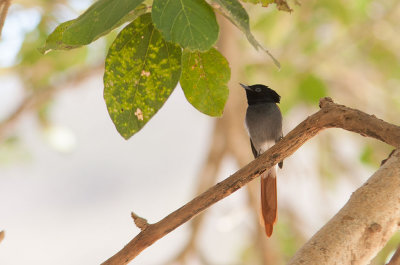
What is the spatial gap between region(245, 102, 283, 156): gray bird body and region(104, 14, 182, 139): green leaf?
3.05 feet

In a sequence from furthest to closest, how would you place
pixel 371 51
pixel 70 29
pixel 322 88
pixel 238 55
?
pixel 371 51, pixel 238 55, pixel 322 88, pixel 70 29

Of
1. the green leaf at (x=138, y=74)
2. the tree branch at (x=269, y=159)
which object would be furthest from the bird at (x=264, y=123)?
the green leaf at (x=138, y=74)

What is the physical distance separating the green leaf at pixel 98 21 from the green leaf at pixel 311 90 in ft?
6.11

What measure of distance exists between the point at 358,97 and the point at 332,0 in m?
0.80

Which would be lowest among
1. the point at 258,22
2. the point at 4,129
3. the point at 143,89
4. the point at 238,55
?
the point at 143,89

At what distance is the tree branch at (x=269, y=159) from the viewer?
3.78 ft

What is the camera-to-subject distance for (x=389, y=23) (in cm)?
354

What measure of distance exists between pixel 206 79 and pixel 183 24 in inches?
9.8

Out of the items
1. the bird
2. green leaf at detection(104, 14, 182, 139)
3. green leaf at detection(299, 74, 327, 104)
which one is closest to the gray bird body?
the bird

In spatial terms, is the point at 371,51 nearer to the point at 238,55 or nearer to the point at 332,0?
the point at 332,0

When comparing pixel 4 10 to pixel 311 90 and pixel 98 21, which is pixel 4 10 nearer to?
pixel 98 21

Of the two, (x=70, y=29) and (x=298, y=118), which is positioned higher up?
(x=298, y=118)

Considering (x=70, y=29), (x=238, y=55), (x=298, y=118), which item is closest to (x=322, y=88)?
(x=238, y=55)

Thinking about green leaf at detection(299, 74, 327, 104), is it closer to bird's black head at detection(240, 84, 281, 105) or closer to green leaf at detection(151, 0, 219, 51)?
bird's black head at detection(240, 84, 281, 105)
